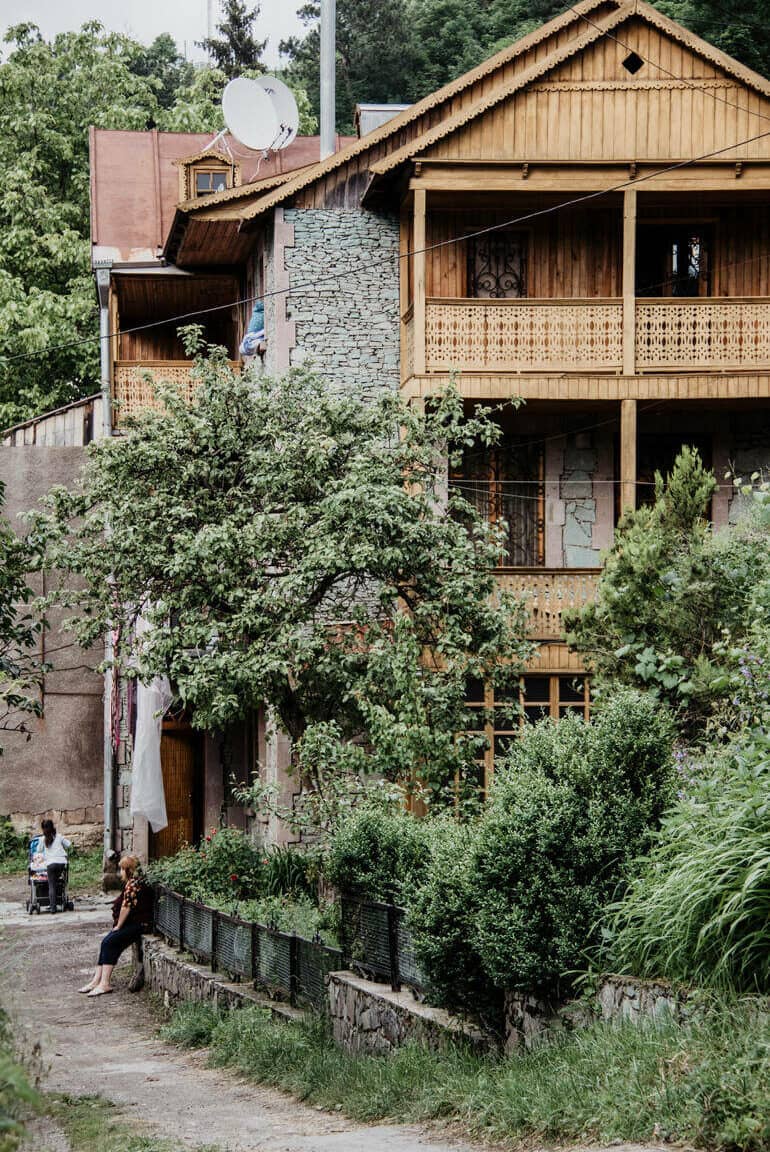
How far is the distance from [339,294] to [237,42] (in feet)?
106

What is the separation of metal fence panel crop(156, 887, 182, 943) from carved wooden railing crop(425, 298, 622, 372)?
7565 millimetres

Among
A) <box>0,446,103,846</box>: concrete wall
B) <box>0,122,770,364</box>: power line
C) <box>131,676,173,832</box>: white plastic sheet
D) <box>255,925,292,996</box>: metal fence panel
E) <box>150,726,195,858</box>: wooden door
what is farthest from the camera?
<box>150,726,195,858</box>: wooden door

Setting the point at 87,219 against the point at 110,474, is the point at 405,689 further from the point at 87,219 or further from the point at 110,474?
the point at 87,219

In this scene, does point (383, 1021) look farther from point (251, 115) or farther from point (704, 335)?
point (251, 115)

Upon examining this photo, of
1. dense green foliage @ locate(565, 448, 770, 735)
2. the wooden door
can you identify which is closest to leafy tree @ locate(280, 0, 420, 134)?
the wooden door

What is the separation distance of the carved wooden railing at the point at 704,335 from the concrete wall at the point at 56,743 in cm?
967

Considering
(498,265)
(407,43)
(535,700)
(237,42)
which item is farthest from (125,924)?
(237,42)

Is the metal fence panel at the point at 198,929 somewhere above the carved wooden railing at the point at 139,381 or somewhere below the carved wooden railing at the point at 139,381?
below

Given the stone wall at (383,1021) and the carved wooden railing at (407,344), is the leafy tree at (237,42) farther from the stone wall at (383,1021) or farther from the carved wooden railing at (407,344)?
the stone wall at (383,1021)

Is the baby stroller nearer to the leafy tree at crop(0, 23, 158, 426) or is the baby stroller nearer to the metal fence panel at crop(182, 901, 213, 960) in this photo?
the metal fence panel at crop(182, 901, 213, 960)

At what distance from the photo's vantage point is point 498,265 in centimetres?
2172

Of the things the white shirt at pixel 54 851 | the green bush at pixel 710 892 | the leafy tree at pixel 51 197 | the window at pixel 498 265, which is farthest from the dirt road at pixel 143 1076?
the leafy tree at pixel 51 197

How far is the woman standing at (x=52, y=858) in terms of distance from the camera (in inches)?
811

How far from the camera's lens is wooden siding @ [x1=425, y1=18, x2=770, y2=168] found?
810 inches
